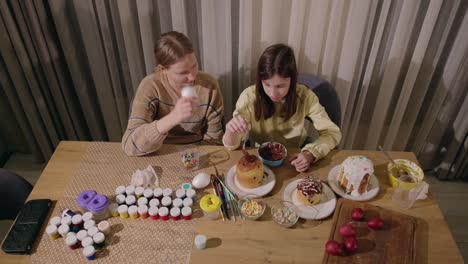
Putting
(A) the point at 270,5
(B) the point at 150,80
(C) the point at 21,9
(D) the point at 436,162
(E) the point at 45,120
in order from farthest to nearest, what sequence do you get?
(D) the point at 436,162, (E) the point at 45,120, (C) the point at 21,9, (A) the point at 270,5, (B) the point at 150,80

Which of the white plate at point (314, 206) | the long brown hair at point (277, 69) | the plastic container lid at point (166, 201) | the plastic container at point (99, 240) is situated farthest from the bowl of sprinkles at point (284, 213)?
the plastic container at point (99, 240)

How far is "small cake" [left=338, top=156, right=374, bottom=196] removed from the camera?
1.23 metres

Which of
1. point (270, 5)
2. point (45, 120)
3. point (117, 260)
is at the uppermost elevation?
point (270, 5)

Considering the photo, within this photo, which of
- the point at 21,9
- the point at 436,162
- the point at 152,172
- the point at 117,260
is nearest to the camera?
the point at 117,260

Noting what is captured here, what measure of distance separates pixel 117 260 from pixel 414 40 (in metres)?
1.77

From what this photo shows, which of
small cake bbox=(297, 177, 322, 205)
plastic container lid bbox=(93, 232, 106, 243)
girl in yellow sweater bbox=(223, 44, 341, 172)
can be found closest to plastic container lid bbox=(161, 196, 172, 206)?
plastic container lid bbox=(93, 232, 106, 243)

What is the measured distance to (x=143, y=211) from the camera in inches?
46.7

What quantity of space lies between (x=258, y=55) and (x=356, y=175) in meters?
0.92

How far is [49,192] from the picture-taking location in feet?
4.18

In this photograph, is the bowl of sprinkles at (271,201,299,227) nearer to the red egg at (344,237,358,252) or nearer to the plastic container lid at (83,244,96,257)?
the red egg at (344,237,358,252)

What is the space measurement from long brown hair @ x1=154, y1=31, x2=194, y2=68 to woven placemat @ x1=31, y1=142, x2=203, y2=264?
373mm

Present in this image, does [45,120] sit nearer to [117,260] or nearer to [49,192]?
[49,192]

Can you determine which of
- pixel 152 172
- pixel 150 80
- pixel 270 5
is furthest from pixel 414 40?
pixel 152 172

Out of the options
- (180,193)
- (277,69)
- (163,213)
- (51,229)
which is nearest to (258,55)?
(277,69)
